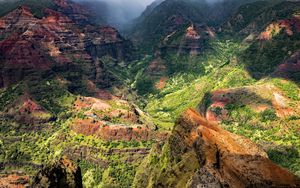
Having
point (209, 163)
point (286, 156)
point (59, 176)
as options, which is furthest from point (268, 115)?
point (59, 176)

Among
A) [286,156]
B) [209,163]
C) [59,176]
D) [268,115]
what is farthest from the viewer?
[268,115]

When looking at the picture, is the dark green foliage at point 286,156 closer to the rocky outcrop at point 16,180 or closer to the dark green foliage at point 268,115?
the dark green foliage at point 268,115

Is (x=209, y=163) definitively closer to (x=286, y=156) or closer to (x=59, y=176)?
(x=59, y=176)

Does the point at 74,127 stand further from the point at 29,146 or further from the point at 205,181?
the point at 205,181

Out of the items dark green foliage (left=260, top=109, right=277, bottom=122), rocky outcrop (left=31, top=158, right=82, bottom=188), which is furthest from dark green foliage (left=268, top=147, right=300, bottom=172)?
rocky outcrop (left=31, top=158, right=82, bottom=188)

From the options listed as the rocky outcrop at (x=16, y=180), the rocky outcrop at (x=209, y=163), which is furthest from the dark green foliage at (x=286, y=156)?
the rocky outcrop at (x=16, y=180)

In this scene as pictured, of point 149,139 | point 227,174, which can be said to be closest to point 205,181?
point 227,174
